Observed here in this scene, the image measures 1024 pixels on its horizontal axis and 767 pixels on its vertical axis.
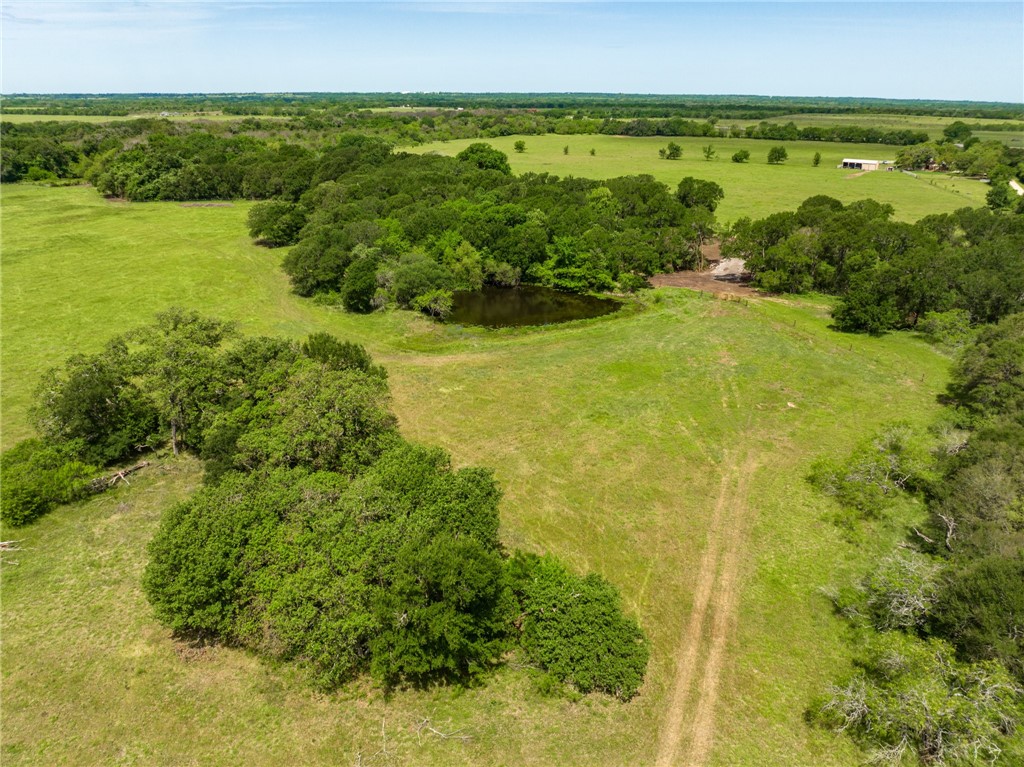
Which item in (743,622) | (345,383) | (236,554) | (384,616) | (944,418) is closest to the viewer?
(384,616)

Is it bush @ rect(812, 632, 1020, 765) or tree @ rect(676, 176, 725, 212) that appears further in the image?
tree @ rect(676, 176, 725, 212)

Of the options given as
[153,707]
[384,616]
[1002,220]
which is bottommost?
[153,707]

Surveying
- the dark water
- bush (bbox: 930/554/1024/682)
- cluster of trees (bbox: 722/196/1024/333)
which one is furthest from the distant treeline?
bush (bbox: 930/554/1024/682)

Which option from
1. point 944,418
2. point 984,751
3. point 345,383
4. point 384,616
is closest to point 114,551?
point 345,383

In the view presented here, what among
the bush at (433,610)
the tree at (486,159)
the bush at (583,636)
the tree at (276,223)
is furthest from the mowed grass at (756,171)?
the bush at (433,610)

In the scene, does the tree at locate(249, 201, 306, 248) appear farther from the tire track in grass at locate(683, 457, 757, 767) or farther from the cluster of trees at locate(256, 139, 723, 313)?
the tire track in grass at locate(683, 457, 757, 767)

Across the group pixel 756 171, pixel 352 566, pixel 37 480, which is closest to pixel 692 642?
pixel 352 566

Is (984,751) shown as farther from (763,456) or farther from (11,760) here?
(11,760)

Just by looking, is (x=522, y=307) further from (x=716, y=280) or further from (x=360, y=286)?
(x=716, y=280)
